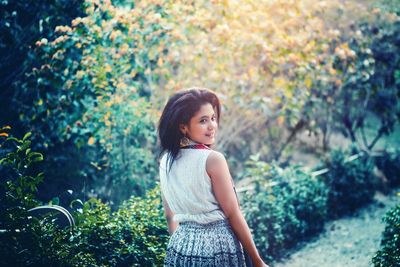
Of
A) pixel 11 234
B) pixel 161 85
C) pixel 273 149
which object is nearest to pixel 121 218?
pixel 11 234

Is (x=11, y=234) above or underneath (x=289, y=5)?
underneath

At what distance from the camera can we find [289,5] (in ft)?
21.3

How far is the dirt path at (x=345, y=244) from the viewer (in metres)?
5.75

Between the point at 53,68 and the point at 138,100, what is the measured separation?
1.21 m

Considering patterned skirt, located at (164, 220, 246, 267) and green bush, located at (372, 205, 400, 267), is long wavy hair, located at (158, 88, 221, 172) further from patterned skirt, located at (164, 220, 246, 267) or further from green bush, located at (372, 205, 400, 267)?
green bush, located at (372, 205, 400, 267)

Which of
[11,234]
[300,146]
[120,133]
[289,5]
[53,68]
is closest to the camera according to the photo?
[11,234]

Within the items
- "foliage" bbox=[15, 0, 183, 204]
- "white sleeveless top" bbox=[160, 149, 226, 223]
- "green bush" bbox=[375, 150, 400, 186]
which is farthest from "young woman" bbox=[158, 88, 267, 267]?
"green bush" bbox=[375, 150, 400, 186]

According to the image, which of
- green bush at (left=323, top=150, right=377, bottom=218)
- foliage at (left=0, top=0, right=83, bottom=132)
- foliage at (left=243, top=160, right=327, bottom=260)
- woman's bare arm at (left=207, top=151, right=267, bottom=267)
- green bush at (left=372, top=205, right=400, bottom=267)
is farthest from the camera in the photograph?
green bush at (left=323, top=150, right=377, bottom=218)

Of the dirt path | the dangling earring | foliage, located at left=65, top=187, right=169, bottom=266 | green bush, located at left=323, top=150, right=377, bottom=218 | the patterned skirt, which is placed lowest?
the dirt path

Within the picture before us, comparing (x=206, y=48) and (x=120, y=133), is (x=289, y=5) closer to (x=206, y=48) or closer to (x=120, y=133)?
(x=206, y=48)

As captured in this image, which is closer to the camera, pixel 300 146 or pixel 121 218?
pixel 121 218

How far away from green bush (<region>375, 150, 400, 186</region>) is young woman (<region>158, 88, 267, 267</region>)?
761 cm

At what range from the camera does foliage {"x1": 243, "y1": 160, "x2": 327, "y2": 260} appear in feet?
18.8

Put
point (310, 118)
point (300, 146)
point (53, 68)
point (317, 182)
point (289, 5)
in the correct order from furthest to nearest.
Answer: point (300, 146) < point (310, 118) < point (317, 182) < point (289, 5) < point (53, 68)
